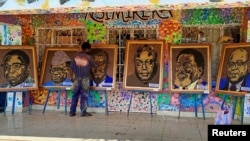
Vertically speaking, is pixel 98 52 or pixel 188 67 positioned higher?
pixel 98 52

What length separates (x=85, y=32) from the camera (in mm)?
8664

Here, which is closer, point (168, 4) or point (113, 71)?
point (168, 4)

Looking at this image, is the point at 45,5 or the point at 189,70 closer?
the point at 45,5

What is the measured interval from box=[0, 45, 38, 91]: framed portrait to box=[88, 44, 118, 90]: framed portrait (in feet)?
4.75

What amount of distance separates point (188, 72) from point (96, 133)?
272 centimetres

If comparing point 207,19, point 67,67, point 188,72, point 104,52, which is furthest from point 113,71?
point 207,19

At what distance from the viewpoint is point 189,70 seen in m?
7.86

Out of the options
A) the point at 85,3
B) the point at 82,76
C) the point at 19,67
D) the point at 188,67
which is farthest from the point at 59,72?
the point at 188,67

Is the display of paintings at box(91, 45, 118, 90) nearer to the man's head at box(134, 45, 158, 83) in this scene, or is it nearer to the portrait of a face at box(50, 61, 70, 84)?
the man's head at box(134, 45, 158, 83)

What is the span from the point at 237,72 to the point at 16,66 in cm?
520

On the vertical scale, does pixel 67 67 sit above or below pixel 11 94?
above

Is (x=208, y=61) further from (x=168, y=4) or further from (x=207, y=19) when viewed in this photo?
(x=168, y=4)

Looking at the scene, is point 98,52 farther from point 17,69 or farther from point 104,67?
point 17,69

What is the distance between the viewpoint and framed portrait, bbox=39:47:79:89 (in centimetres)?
851
